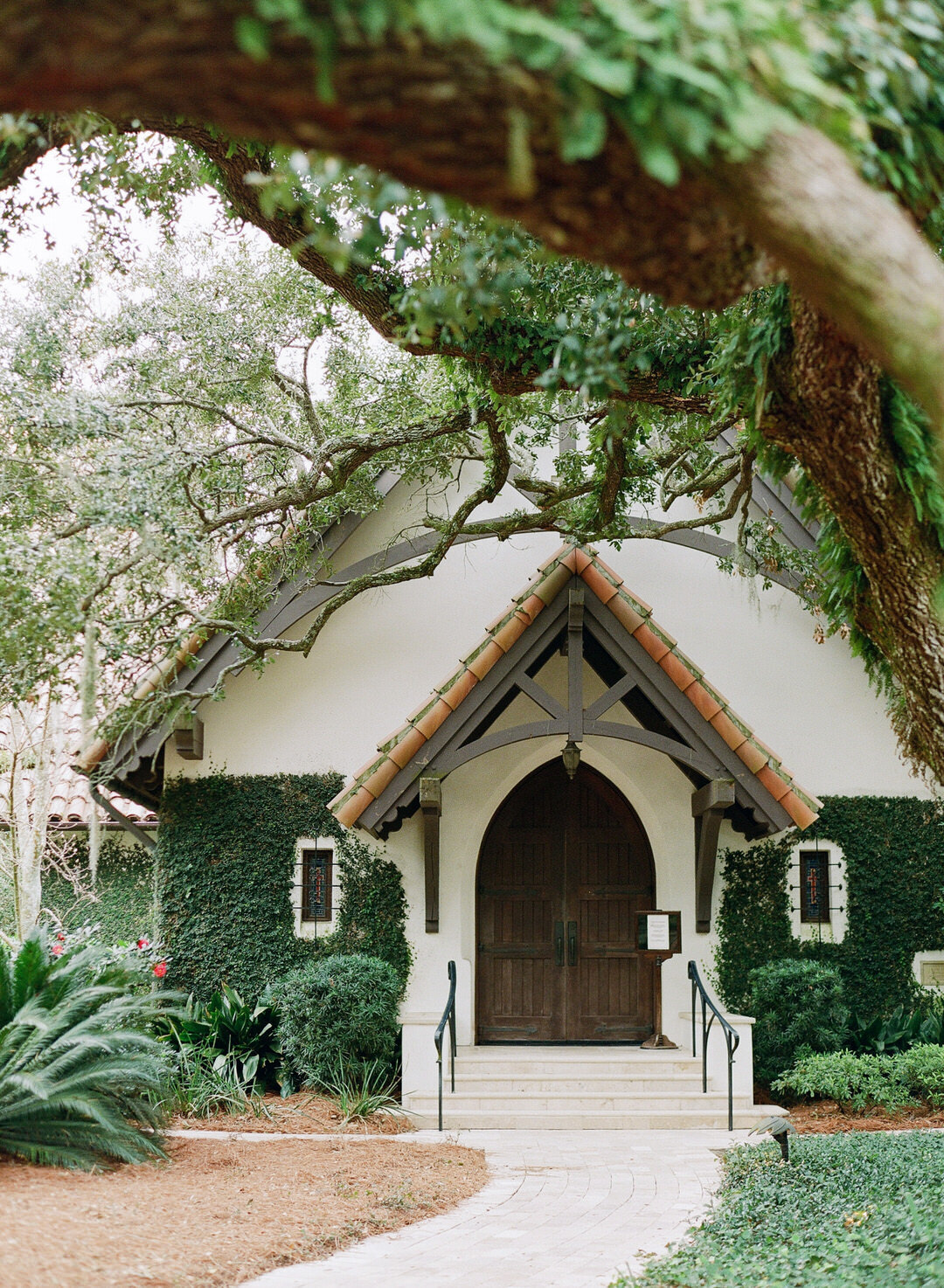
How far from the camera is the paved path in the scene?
5199mm

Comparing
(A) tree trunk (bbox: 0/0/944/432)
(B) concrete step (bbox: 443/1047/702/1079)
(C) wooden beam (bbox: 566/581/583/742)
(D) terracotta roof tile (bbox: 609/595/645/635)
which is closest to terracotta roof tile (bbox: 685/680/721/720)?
(D) terracotta roof tile (bbox: 609/595/645/635)

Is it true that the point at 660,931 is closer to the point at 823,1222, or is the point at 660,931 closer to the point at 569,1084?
the point at 569,1084

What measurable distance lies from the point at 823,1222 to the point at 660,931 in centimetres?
469

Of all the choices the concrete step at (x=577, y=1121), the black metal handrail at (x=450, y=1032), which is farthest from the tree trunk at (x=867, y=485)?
the concrete step at (x=577, y=1121)

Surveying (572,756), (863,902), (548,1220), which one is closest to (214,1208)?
(548,1220)

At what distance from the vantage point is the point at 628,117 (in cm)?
202

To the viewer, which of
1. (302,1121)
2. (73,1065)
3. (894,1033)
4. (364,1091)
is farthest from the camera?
(894,1033)

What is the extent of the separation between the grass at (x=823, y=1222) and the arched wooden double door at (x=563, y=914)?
3.53 m

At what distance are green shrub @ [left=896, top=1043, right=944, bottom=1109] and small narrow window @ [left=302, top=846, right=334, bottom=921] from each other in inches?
221

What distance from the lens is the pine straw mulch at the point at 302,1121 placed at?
28.8ft

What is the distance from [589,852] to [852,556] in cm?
762

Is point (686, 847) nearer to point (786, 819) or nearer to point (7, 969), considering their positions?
point (786, 819)

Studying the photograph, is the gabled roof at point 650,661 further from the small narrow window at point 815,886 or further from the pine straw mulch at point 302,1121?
the pine straw mulch at point 302,1121

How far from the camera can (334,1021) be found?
9.64 m
